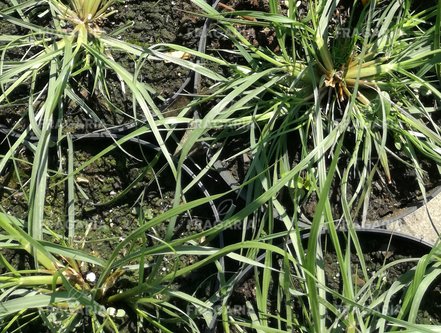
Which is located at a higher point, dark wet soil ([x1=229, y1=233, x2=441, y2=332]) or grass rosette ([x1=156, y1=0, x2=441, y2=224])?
grass rosette ([x1=156, y1=0, x2=441, y2=224])

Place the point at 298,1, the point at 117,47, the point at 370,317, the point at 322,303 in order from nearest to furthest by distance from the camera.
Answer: the point at 322,303, the point at 370,317, the point at 117,47, the point at 298,1

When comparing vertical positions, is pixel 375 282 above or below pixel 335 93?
below

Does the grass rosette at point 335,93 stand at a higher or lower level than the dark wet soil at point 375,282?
higher

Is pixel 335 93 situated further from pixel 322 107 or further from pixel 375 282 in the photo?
pixel 375 282

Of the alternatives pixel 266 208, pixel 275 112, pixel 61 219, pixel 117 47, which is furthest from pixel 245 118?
pixel 61 219

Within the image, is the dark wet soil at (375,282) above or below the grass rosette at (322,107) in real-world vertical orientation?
below

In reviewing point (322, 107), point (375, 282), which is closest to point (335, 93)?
point (322, 107)

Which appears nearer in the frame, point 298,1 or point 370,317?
point 370,317

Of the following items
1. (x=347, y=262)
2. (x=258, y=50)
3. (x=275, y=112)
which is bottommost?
(x=347, y=262)

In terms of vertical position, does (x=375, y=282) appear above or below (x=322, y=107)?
below

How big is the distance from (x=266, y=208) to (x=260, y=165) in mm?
90

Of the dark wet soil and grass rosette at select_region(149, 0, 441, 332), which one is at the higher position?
grass rosette at select_region(149, 0, 441, 332)

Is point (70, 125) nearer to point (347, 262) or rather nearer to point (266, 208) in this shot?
point (266, 208)

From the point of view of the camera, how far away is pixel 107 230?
1.28m
